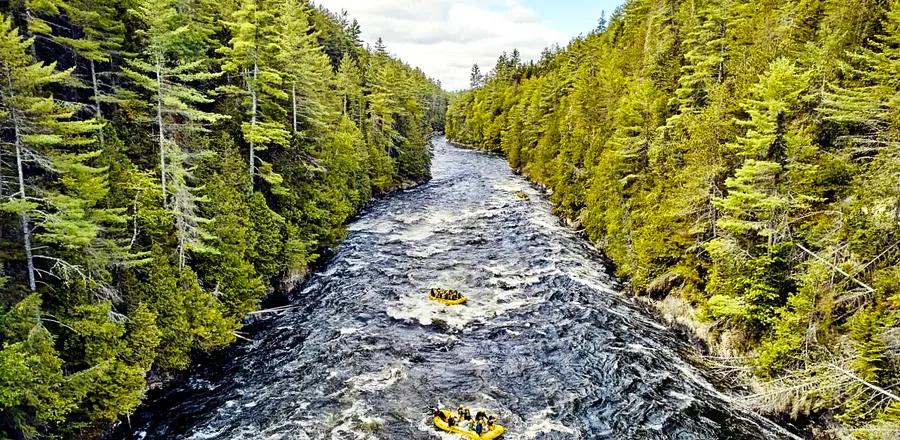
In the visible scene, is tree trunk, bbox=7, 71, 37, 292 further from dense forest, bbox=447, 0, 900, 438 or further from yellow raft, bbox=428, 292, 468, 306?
dense forest, bbox=447, 0, 900, 438

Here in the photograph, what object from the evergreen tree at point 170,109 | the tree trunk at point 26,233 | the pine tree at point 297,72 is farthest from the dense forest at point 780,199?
the pine tree at point 297,72

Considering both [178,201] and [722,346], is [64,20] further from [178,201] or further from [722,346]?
[722,346]

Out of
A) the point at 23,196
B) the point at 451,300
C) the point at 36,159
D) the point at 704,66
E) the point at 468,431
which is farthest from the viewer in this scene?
the point at 704,66

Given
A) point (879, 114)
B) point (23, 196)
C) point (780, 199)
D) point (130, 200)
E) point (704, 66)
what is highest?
point (704, 66)

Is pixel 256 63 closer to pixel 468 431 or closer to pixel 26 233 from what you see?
pixel 26 233

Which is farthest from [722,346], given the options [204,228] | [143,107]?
[143,107]

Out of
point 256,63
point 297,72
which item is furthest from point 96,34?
point 297,72

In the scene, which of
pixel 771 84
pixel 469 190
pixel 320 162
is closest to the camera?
pixel 771 84
